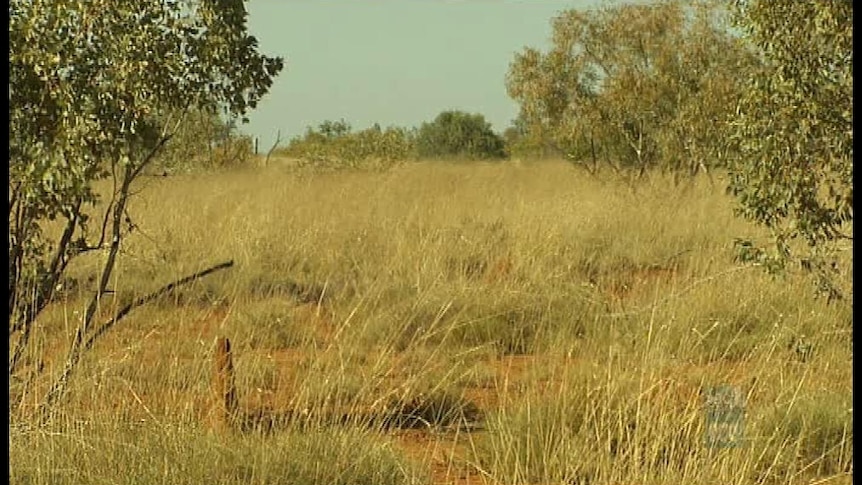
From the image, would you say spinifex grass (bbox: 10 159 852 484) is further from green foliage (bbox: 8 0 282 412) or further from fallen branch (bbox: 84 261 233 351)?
green foliage (bbox: 8 0 282 412)

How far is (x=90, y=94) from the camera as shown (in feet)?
15.4

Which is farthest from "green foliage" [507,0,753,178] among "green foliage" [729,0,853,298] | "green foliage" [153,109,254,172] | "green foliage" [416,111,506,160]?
"green foliage" [416,111,506,160]

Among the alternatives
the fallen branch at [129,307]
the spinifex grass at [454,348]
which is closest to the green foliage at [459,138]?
the spinifex grass at [454,348]

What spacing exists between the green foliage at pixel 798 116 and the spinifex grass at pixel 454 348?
0.67 metres

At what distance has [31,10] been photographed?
14.5 ft

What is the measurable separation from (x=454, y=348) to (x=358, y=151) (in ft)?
49.9

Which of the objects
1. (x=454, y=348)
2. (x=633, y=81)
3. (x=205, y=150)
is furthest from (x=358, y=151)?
(x=454, y=348)

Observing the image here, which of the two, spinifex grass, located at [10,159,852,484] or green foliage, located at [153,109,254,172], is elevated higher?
green foliage, located at [153,109,254,172]

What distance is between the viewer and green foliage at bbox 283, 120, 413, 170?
21266 millimetres

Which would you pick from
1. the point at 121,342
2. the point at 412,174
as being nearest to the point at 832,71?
the point at 121,342

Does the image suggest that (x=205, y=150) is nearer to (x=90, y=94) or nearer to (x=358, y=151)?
(x=358, y=151)

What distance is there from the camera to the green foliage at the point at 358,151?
69.8ft

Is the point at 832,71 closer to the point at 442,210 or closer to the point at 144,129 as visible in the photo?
the point at 144,129

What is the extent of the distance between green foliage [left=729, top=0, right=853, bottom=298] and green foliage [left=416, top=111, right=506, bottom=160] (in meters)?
26.8
